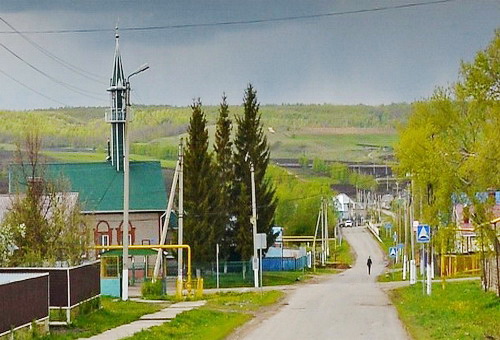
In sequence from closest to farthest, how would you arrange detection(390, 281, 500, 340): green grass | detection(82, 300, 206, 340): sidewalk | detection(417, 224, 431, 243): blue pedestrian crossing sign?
detection(82, 300, 206, 340): sidewalk → detection(390, 281, 500, 340): green grass → detection(417, 224, 431, 243): blue pedestrian crossing sign

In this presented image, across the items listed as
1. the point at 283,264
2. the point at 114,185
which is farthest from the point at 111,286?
the point at 283,264

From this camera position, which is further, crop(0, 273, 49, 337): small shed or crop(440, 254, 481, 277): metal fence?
crop(440, 254, 481, 277): metal fence

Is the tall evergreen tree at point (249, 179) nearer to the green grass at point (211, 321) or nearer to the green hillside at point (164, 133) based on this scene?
the green hillside at point (164, 133)

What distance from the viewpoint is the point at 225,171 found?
62656mm

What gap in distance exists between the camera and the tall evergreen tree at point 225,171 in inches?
2357

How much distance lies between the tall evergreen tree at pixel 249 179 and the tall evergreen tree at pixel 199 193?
213 cm

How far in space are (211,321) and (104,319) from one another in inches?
110

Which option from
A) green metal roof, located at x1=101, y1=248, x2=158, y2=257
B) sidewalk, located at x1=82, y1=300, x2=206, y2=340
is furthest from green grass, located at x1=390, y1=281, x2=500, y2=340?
green metal roof, located at x1=101, y1=248, x2=158, y2=257

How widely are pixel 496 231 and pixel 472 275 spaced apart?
2814 centimetres

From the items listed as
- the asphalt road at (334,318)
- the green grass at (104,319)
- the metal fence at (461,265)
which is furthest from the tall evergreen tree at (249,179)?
the green grass at (104,319)

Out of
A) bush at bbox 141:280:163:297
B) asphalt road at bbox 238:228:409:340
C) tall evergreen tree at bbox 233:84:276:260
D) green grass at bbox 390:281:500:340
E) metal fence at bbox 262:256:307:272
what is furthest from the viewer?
metal fence at bbox 262:256:307:272

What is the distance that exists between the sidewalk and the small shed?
1.26m

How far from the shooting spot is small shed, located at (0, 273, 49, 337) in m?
18.1

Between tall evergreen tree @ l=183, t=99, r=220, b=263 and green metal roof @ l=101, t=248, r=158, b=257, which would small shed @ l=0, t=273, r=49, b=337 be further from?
tall evergreen tree @ l=183, t=99, r=220, b=263
